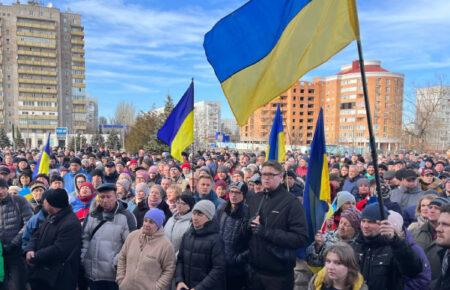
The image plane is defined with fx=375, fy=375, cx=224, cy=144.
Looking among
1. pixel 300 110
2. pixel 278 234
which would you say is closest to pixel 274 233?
pixel 278 234

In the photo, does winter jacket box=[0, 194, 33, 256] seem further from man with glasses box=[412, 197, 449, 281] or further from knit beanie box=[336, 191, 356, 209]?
man with glasses box=[412, 197, 449, 281]

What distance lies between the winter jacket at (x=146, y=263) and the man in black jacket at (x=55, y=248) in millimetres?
710

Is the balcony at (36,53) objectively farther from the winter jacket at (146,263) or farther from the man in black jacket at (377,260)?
the man in black jacket at (377,260)

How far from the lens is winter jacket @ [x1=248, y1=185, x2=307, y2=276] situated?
3629mm

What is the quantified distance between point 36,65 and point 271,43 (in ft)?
318

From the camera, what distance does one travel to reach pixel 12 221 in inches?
191

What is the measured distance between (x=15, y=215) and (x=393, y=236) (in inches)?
178

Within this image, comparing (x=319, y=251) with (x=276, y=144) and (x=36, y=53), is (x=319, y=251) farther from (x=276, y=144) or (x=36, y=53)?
(x=36, y=53)

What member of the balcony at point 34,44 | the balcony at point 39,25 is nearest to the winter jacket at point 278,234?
the balcony at point 34,44

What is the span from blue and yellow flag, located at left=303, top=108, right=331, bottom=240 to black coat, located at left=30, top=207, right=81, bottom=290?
8.94 feet

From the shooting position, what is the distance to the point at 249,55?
334 centimetres

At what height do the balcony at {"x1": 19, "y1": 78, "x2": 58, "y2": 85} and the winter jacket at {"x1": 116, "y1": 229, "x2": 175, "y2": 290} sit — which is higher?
the balcony at {"x1": 19, "y1": 78, "x2": 58, "y2": 85}

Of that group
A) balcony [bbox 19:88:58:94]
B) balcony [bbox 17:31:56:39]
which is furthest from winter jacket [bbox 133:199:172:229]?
balcony [bbox 17:31:56:39]

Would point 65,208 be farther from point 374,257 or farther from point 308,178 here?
point 374,257
